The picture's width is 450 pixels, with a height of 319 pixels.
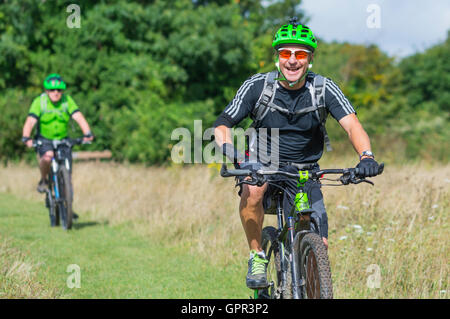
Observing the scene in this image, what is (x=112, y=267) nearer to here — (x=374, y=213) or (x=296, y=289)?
(x=374, y=213)

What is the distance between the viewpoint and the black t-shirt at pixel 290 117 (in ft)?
13.1

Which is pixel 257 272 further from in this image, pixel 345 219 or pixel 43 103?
pixel 43 103

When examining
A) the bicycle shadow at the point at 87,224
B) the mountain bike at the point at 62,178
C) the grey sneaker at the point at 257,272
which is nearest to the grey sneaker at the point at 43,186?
the mountain bike at the point at 62,178

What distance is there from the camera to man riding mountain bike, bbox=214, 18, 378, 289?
156 inches

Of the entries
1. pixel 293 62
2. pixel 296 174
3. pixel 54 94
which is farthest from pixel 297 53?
pixel 54 94

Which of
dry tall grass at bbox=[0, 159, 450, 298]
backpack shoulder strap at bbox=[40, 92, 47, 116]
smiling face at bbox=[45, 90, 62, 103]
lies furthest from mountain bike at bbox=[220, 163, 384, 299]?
backpack shoulder strap at bbox=[40, 92, 47, 116]

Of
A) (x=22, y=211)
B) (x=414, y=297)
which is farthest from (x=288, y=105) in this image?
(x=22, y=211)

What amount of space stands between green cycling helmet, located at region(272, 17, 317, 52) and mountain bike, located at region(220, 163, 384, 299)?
0.96 metres

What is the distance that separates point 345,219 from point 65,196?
414cm

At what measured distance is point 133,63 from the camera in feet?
60.3

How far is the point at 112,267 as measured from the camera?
6770 millimetres

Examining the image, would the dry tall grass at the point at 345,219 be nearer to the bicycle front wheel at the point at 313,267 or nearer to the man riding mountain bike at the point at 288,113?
the man riding mountain bike at the point at 288,113

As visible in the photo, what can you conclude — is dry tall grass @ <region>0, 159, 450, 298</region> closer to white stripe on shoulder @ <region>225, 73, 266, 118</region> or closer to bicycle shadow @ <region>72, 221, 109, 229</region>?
bicycle shadow @ <region>72, 221, 109, 229</region>
